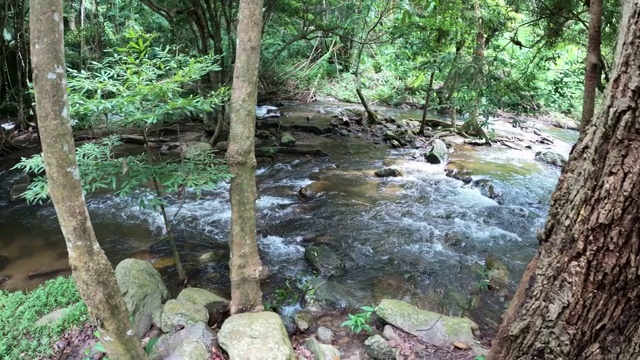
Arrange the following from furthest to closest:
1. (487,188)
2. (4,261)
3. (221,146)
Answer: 1. (221,146)
2. (487,188)
3. (4,261)

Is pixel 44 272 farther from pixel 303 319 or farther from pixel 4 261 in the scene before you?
pixel 303 319

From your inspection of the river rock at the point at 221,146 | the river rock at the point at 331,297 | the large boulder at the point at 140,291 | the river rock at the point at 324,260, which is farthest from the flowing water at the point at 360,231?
the river rock at the point at 221,146

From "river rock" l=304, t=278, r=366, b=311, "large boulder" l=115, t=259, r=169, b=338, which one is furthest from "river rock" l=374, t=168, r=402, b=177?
"large boulder" l=115, t=259, r=169, b=338

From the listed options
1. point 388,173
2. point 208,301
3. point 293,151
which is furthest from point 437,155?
point 208,301

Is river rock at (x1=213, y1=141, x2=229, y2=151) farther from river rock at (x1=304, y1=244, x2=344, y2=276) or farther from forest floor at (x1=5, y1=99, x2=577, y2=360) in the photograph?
river rock at (x1=304, y1=244, x2=344, y2=276)

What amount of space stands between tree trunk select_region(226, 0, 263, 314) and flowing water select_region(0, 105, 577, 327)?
43.9 inches

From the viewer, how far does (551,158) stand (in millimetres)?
11172

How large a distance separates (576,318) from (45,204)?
8.99 meters

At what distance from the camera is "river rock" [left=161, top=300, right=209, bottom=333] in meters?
3.83

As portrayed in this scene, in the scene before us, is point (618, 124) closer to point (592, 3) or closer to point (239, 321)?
point (592, 3)

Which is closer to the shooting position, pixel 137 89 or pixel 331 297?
pixel 137 89

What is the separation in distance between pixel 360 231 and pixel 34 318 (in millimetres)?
4538

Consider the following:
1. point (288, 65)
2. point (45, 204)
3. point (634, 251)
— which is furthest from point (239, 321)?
point (288, 65)

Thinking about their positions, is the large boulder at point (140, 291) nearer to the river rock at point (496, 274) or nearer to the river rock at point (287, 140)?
the river rock at point (496, 274)
